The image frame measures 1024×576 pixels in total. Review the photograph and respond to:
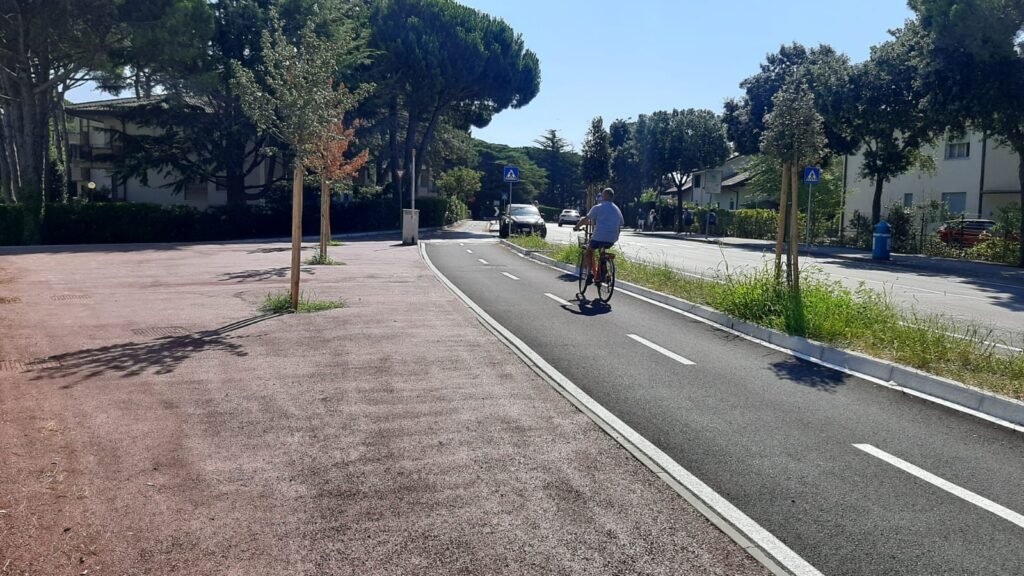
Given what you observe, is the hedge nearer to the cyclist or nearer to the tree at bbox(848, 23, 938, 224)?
the cyclist

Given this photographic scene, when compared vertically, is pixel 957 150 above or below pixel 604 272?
above

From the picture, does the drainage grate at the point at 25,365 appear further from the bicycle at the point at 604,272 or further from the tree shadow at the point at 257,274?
the tree shadow at the point at 257,274

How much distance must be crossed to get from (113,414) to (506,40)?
155 feet

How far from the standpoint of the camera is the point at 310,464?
16.8 ft

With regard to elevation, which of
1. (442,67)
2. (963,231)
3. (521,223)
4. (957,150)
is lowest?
(521,223)

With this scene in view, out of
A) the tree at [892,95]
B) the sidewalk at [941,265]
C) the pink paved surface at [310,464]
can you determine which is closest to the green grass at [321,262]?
the pink paved surface at [310,464]

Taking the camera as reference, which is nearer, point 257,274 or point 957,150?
point 257,274

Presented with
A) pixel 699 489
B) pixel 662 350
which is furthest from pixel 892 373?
pixel 699 489

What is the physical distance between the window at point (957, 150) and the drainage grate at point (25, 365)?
41.8 meters

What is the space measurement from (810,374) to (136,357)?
7049 mm

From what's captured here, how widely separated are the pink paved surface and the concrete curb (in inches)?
132

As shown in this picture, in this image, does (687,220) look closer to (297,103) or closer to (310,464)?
(297,103)

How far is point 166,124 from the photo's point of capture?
39.2m

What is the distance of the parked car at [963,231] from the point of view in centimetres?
3006
